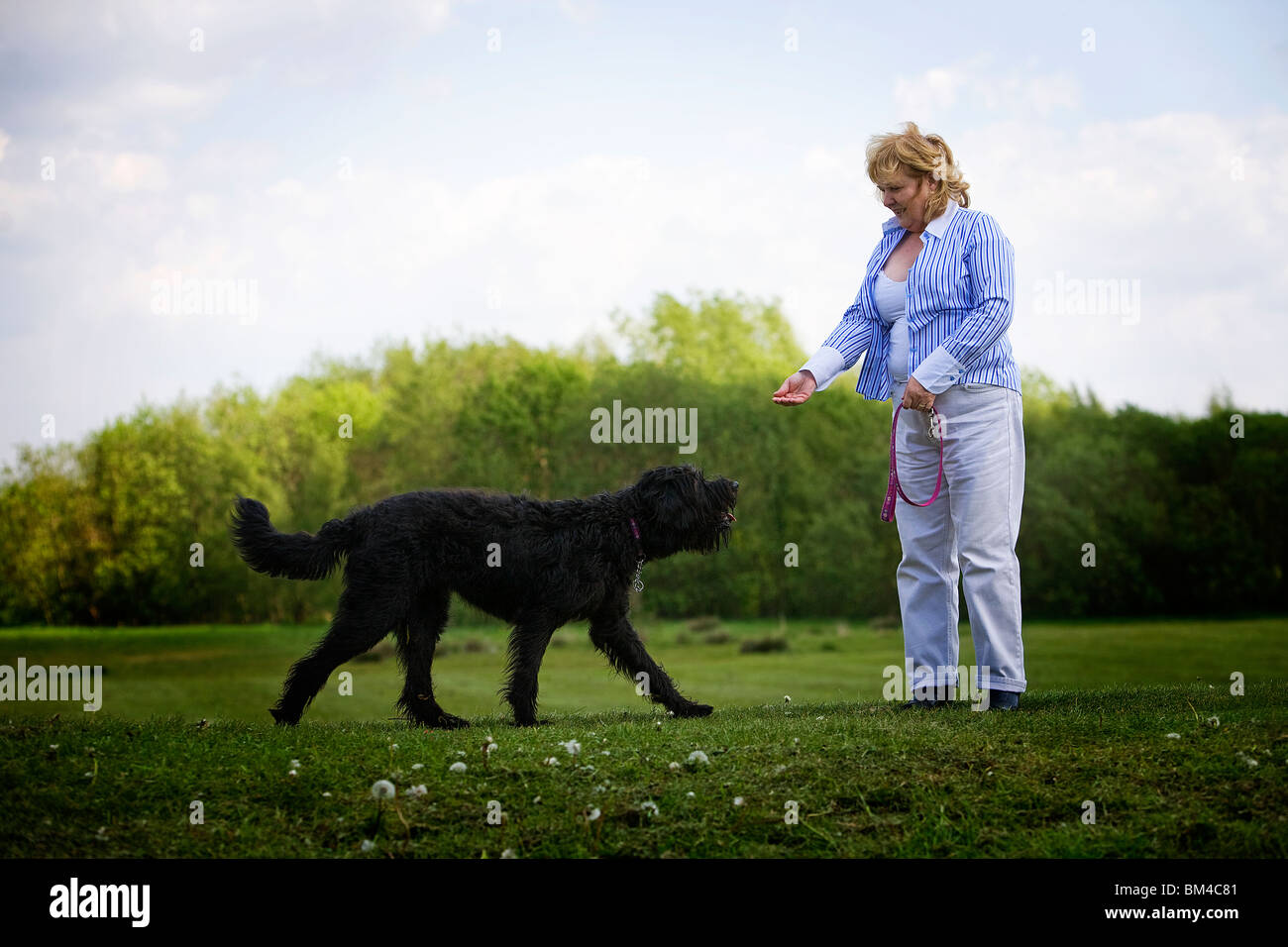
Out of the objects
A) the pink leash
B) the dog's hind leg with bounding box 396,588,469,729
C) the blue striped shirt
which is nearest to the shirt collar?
the blue striped shirt

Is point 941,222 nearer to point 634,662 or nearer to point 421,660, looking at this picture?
point 634,662

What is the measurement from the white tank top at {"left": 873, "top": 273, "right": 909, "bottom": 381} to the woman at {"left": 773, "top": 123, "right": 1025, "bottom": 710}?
0.04ft

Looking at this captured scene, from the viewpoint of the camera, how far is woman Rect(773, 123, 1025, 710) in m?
6.74

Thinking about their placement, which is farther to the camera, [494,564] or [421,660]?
[421,660]

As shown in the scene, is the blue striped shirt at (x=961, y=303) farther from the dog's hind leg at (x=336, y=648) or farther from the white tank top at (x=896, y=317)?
the dog's hind leg at (x=336, y=648)

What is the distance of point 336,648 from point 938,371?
14.6 ft

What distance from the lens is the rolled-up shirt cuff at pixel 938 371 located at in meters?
6.57

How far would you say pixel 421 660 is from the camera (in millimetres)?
7539

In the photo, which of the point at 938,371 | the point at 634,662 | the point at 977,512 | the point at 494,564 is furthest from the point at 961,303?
the point at 494,564

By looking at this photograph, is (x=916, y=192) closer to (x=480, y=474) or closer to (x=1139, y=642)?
(x=1139, y=642)

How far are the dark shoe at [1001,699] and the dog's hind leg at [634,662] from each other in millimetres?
2043

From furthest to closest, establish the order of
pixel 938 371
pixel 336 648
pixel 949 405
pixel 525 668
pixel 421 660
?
pixel 421 660, pixel 525 668, pixel 336 648, pixel 949 405, pixel 938 371

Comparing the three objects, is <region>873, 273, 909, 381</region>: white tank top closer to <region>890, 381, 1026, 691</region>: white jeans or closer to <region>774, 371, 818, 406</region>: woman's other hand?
<region>890, 381, 1026, 691</region>: white jeans

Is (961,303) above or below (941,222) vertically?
below
